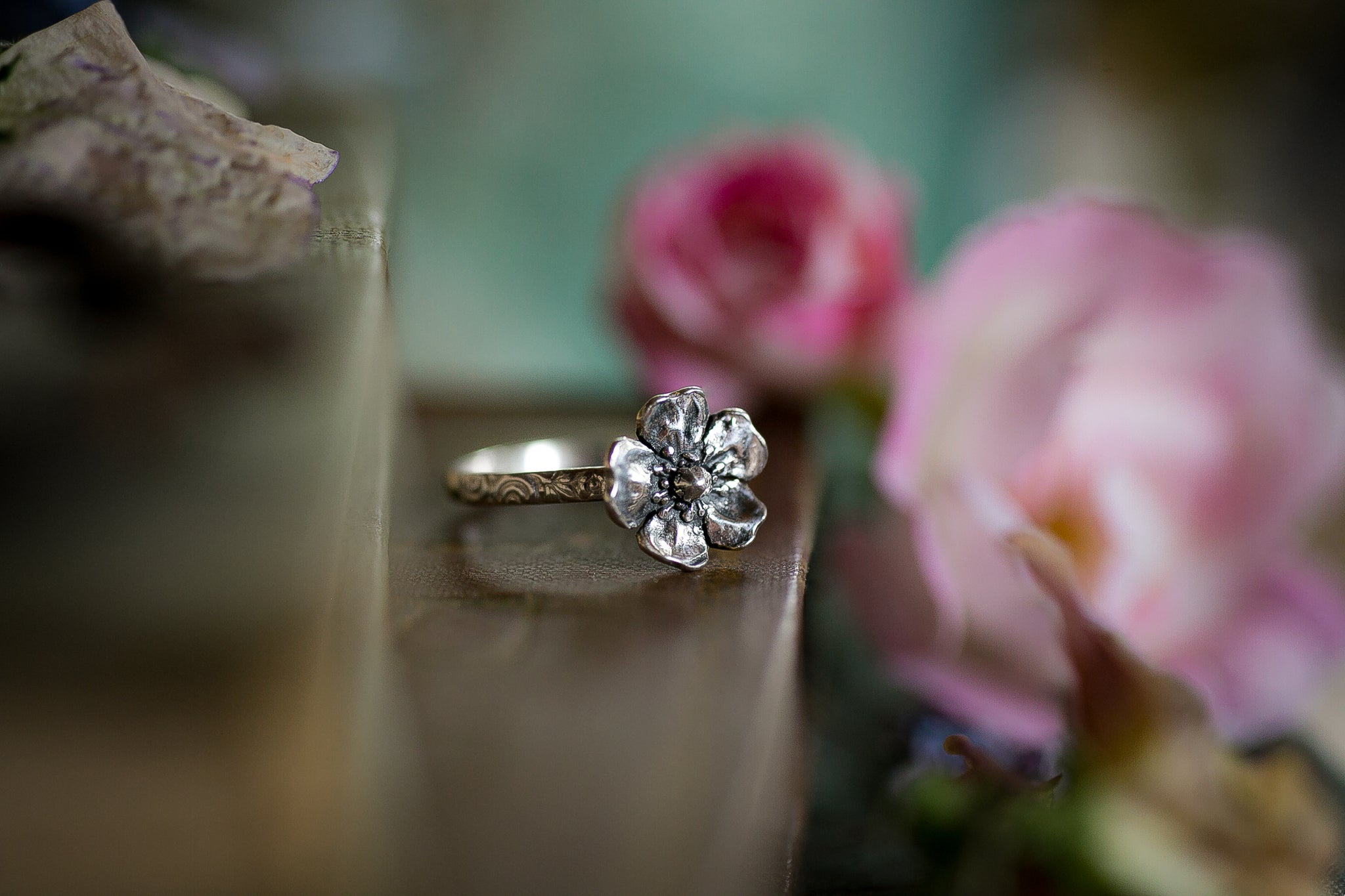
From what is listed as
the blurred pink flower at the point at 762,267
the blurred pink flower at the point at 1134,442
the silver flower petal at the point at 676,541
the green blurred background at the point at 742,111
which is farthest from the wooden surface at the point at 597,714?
the green blurred background at the point at 742,111

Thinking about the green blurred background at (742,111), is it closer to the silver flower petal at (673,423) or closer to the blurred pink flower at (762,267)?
the blurred pink flower at (762,267)

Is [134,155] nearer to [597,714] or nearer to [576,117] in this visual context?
[597,714]

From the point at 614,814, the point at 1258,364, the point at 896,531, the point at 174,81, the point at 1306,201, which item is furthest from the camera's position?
the point at 1306,201

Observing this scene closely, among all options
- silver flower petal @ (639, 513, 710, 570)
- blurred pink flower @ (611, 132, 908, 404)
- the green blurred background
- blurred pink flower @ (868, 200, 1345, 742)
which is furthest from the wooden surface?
the green blurred background

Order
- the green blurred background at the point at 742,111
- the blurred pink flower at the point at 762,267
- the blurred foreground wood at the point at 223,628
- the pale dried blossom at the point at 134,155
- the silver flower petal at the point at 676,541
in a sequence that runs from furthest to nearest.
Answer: the green blurred background at the point at 742,111
the blurred pink flower at the point at 762,267
the silver flower petal at the point at 676,541
the pale dried blossom at the point at 134,155
the blurred foreground wood at the point at 223,628

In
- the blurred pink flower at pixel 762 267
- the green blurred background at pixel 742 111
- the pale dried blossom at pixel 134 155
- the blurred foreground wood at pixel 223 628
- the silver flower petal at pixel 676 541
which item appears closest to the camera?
the blurred foreground wood at pixel 223 628

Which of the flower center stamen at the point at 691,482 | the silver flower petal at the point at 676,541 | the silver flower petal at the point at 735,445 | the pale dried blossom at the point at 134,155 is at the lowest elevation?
the silver flower petal at the point at 676,541

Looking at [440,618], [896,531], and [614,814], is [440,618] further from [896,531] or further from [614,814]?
[896,531]

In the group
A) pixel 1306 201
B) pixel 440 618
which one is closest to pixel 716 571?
pixel 440 618
